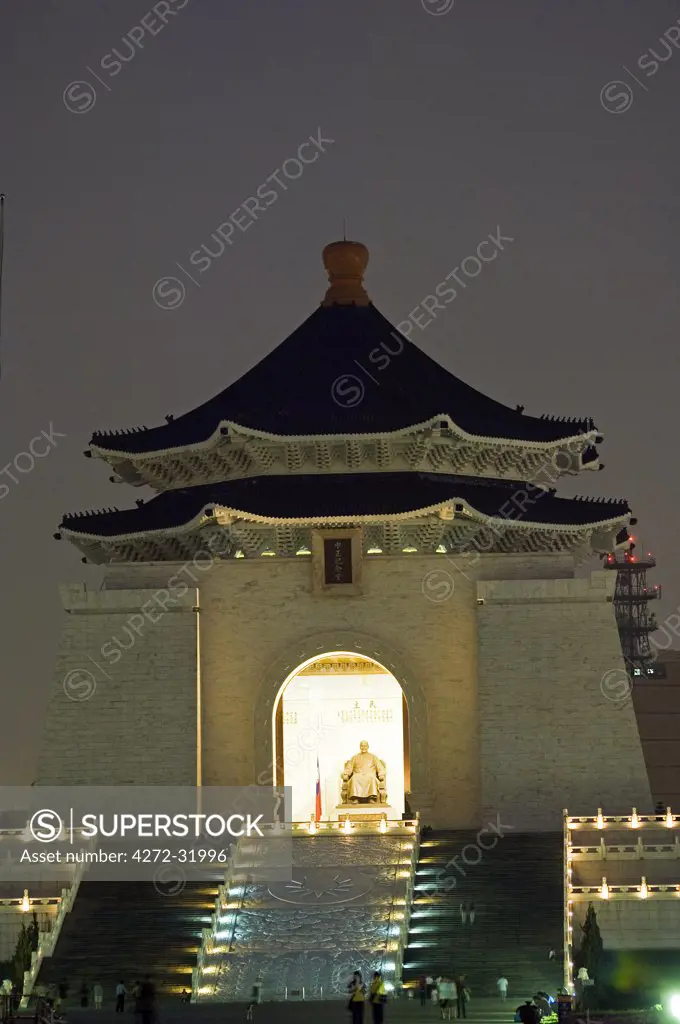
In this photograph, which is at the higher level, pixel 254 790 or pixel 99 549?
pixel 99 549

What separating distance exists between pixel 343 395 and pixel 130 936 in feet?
44.4

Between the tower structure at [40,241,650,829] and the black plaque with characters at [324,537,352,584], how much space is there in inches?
1.6

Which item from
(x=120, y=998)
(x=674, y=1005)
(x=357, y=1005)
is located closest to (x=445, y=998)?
(x=357, y=1005)

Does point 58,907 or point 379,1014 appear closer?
point 379,1014

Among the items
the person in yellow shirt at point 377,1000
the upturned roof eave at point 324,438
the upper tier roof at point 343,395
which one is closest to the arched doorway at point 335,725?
the upturned roof eave at point 324,438

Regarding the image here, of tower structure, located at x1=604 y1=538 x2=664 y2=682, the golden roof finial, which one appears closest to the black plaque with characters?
the golden roof finial

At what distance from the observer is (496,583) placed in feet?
132

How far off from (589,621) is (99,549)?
10.5 m

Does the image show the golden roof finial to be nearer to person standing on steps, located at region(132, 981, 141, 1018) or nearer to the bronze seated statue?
the bronze seated statue

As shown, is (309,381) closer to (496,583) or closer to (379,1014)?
(496,583)

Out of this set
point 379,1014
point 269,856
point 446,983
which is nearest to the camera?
point 379,1014

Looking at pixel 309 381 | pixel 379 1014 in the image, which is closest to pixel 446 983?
pixel 379 1014

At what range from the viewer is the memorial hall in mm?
39438

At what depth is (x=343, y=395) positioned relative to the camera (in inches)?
1689
